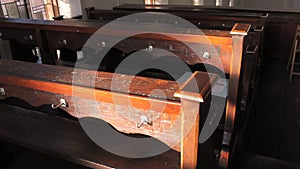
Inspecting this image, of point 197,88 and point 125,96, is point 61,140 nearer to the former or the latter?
point 125,96

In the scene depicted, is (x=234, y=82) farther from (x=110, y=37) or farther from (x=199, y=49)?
(x=110, y=37)

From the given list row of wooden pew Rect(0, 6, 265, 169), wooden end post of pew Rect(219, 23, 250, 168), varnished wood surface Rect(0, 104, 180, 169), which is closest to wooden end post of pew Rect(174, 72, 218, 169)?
row of wooden pew Rect(0, 6, 265, 169)

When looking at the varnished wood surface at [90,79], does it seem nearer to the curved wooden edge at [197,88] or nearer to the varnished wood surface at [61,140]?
the curved wooden edge at [197,88]

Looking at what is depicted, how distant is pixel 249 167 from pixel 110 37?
1.34 meters

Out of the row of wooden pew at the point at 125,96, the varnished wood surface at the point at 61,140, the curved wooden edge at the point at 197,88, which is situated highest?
the curved wooden edge at the point at 197,88

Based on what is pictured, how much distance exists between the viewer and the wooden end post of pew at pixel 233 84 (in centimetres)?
155

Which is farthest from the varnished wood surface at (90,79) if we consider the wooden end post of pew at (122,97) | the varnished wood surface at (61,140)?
the varnished wood surface at (61,140)

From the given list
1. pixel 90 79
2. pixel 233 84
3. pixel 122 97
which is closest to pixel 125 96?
pixel 122 97

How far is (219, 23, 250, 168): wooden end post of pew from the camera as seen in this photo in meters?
1.55

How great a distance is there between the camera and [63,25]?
2.18 m

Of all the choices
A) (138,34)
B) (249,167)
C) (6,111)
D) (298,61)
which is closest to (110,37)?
(138,34)

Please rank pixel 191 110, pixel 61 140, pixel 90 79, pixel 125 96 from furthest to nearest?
pixel 61 140 < pixel 90 79 < pixel 125 96 < pixel 191 110

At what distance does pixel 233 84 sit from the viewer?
1.70 metres

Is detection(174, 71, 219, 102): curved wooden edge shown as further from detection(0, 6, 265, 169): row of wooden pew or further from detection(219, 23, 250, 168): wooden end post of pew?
detection(219, 23, 250, 168): wooden end post of pew
